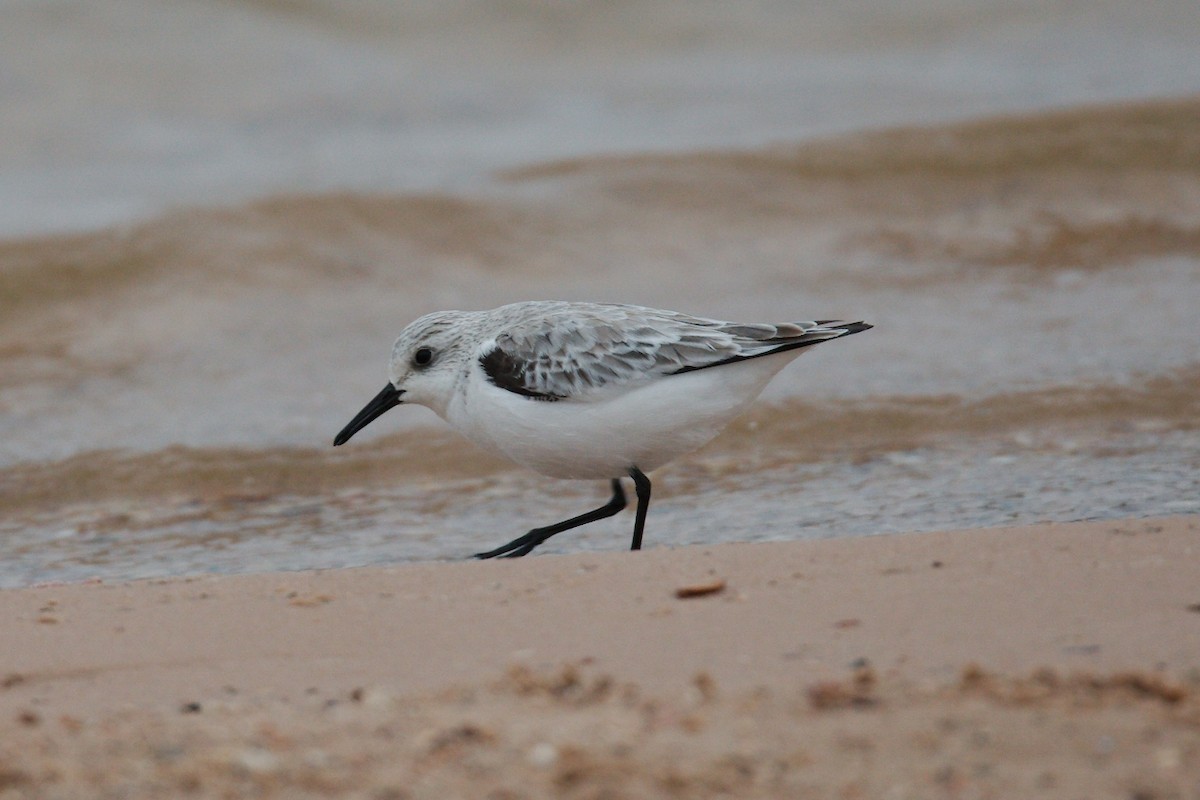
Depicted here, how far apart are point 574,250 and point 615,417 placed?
6.25 meters

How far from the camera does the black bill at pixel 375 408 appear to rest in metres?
5.86

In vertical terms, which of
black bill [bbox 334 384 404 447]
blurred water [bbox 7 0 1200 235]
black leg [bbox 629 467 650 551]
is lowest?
black leg [bbox 629 467 650 551]

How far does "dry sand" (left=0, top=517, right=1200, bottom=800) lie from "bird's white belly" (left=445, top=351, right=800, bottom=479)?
82 centimetres

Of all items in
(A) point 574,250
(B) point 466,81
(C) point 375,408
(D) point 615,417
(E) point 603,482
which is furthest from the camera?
(B) point 466,81

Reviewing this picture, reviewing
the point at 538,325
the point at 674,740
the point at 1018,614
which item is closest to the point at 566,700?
the point at 674,740

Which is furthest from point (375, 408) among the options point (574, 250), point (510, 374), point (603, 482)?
point (574, 250)

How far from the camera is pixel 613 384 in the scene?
5.30m

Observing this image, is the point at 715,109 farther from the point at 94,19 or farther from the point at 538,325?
the point at 538,325

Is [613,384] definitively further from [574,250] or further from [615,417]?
[574,250]

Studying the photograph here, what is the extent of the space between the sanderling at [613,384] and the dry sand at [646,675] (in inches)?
33.0

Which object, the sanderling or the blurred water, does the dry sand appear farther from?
the blurred water

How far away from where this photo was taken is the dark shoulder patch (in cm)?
533

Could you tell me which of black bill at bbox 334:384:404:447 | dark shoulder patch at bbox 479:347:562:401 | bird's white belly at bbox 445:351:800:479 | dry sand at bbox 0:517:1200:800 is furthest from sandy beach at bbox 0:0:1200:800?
dark shoulder patch at bbox 479:347:562:401

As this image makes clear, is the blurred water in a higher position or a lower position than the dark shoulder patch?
higher
